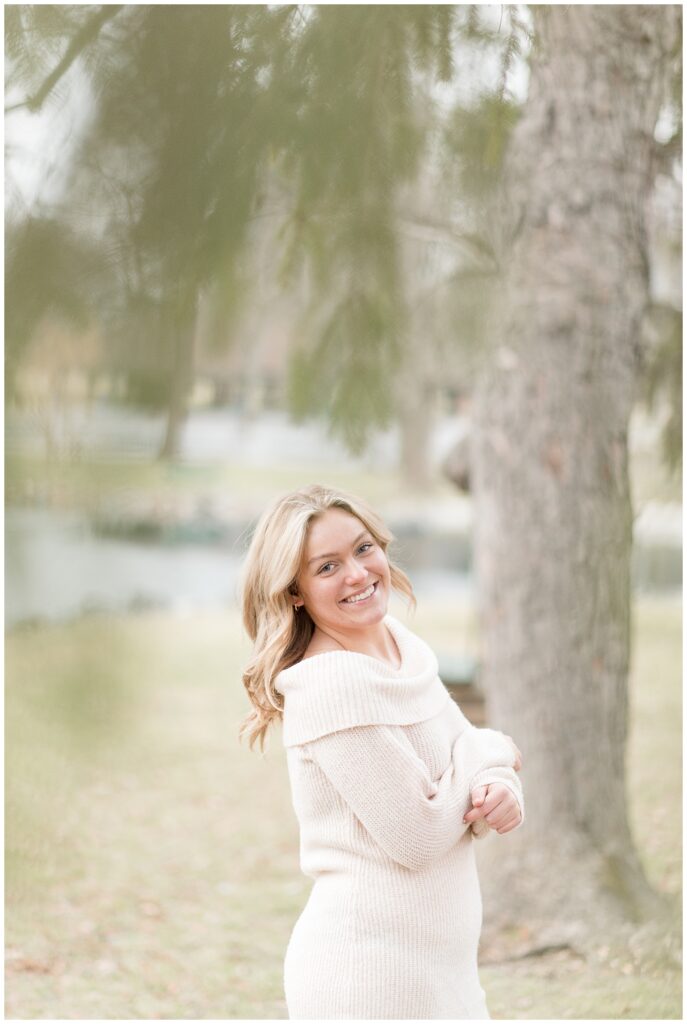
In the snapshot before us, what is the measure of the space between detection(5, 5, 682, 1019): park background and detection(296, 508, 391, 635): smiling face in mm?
287

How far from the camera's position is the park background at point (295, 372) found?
5.68 ft

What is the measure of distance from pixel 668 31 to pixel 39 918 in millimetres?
3472

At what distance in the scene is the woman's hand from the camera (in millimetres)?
1604

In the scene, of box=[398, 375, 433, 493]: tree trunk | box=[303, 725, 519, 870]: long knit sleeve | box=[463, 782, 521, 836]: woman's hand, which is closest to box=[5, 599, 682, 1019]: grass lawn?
box=[303, 725, 519, 870]: long knit sleeve

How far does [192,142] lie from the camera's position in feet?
5.85

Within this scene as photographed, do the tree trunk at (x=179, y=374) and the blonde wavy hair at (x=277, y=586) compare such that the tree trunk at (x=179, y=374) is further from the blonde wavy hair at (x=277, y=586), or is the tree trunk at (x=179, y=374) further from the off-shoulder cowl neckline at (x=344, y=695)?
the off-shoulder cowl neckline at (x=344, y=695)

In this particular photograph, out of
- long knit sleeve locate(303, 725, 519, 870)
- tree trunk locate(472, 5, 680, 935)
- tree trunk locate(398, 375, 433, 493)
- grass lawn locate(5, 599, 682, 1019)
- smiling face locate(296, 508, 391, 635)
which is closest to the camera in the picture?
long knit sleeve locate(303, 725, 519, 870)

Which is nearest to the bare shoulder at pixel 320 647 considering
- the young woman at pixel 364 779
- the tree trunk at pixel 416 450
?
the young woman at pixel 364 779

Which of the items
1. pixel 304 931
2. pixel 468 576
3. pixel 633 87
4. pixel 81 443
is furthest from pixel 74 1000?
pixel 468 576

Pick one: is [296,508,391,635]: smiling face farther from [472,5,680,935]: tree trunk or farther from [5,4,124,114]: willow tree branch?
[472,5,680,935]: tree trunk

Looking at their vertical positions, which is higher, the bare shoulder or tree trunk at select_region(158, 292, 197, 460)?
tree trunk at select_region(158, 292, 197, 460)

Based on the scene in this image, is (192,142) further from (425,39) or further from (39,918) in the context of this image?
(39,918)

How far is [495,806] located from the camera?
5.27 feet

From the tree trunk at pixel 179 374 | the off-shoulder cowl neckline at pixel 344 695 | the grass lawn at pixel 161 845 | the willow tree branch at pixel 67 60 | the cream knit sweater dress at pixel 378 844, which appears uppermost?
the willow tree branch at pixel 67 60
